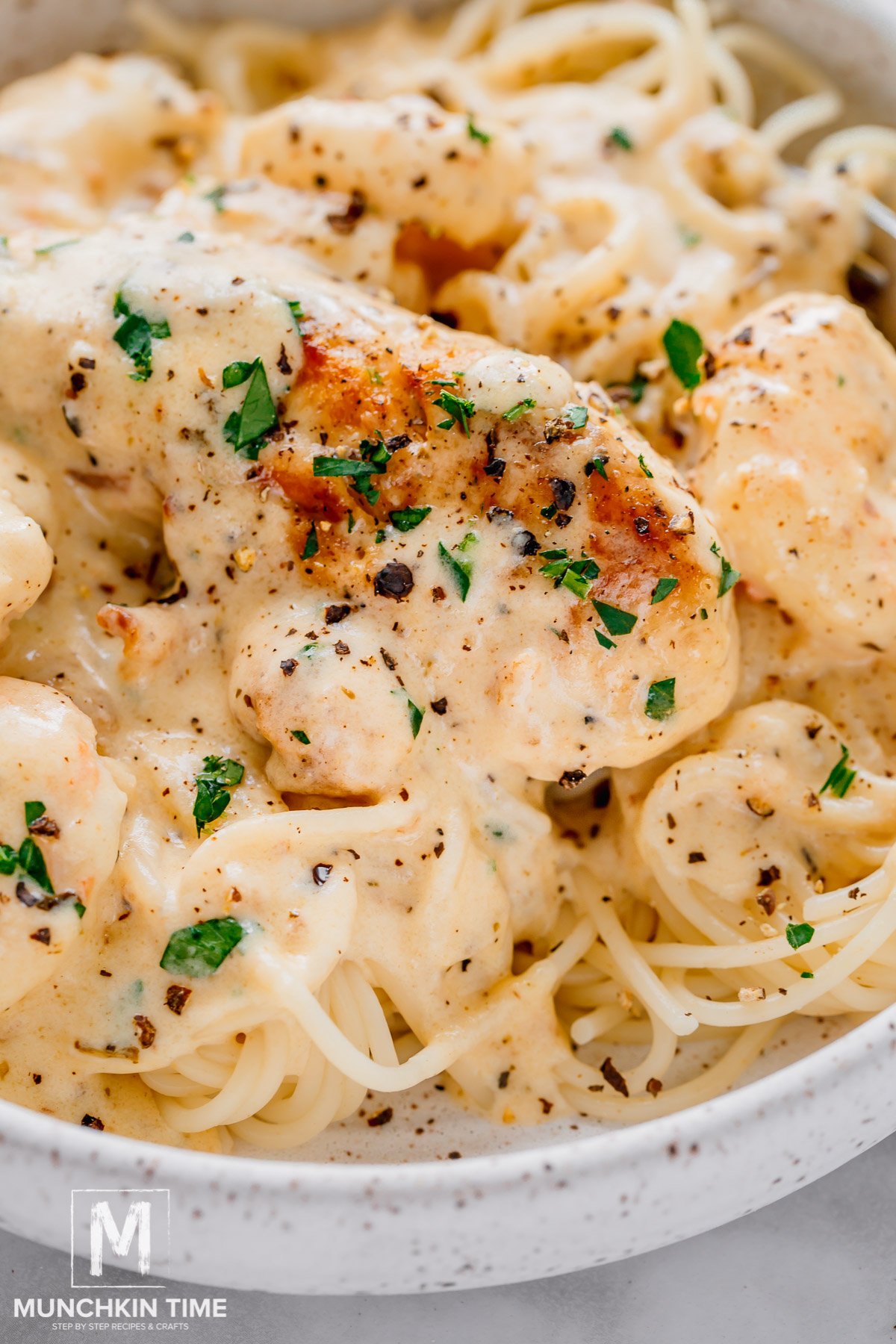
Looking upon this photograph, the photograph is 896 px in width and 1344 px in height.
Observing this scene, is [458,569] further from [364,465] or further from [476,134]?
[476,134]

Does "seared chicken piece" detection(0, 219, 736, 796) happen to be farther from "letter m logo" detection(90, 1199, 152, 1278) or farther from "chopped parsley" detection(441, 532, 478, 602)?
"letter m logo" detection(90, 1199, 152, 1278)

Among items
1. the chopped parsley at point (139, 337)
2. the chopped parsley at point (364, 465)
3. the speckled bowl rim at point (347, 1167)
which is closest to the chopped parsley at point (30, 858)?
the speckled bowl rim at point (347, 1167)

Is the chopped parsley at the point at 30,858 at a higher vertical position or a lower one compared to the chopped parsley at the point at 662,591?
lower

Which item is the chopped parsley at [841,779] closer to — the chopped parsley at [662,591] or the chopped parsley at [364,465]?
the chopped parsley at [662,591]

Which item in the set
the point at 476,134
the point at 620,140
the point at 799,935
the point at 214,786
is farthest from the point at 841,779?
the point at 620,140

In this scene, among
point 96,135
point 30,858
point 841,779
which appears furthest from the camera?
point 96,135

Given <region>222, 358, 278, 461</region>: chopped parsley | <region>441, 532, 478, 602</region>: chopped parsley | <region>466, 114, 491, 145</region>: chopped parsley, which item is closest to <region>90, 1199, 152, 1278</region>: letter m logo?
<region>441, 532, 478, 602</region>: chopped parsley
